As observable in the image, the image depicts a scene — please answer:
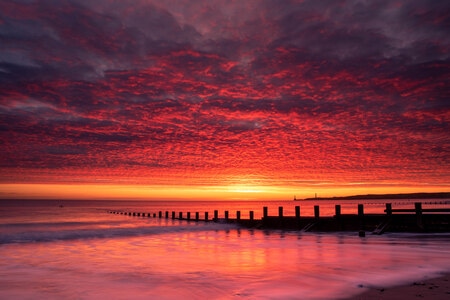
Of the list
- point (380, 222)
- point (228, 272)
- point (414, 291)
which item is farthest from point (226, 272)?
point (380, 222)

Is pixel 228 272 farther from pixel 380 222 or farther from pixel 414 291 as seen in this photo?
pixel 380 222

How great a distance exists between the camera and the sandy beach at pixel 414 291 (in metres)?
8.02

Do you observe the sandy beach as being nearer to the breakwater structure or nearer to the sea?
the sea

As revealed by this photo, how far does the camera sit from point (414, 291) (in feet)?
28.2

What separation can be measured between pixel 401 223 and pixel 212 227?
1990cm

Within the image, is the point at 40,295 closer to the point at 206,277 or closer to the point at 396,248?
the point at 206,277

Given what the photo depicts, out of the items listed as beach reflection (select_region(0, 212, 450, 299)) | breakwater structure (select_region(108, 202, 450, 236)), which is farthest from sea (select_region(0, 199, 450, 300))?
breakwater structure (select_region(108, 202, 450, 236))

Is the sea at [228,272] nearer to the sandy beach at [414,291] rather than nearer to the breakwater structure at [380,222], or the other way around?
the sandy beach at [414,291]

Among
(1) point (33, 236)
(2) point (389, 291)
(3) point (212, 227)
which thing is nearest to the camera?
(2) point (389, 291)

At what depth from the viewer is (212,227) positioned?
1565 inches

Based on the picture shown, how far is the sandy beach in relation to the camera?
8016 millimetres

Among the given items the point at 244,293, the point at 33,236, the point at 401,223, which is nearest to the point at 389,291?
the point at 244,293

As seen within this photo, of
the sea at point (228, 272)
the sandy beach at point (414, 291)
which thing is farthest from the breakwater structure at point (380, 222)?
the sandy beach at point (414, 291)

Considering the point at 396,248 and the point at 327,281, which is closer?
the point at 327,281
